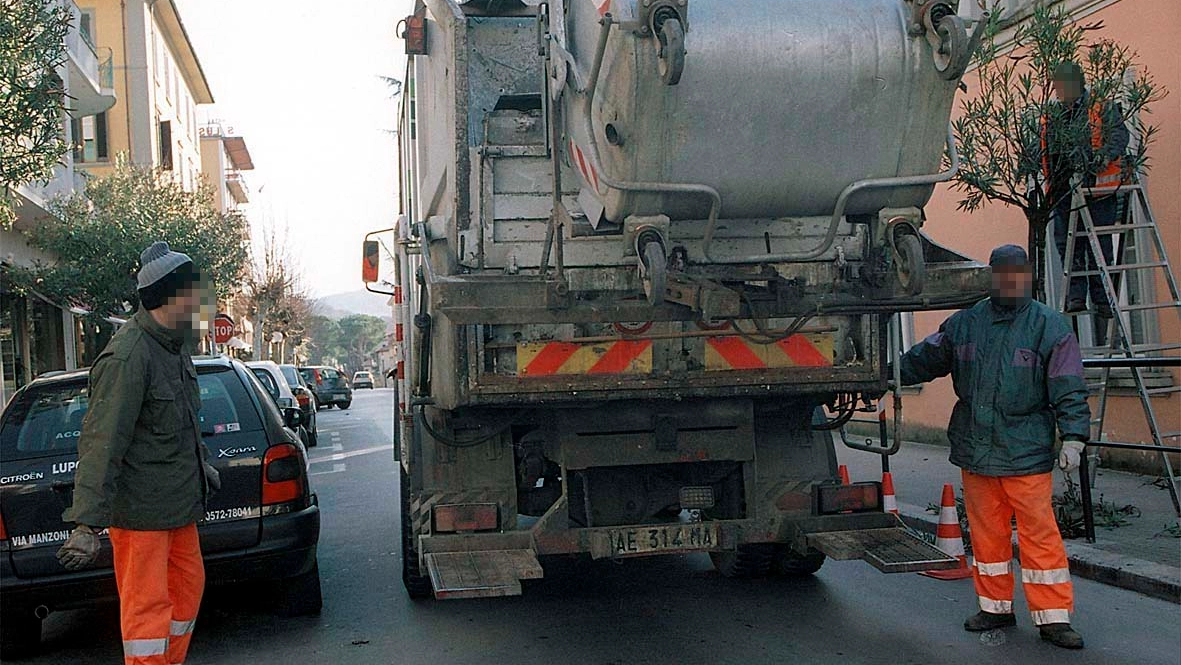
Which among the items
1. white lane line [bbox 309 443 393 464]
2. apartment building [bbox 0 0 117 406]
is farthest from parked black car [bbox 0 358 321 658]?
apartment building [bbox 0 0 117 406]

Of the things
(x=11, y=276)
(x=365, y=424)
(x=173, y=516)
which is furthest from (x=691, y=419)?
(x=365, y=424)

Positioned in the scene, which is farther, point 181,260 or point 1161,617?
point 1161,617

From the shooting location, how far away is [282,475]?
5.97 meters

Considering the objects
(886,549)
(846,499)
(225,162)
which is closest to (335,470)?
(846,499)

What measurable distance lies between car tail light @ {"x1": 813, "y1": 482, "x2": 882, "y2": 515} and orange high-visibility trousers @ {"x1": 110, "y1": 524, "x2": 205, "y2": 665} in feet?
9.73

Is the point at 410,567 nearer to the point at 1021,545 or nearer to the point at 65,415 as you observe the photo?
the point at 65,415

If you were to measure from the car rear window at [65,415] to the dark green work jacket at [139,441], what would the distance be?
1214mm

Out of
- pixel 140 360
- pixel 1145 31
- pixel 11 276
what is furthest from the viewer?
pixel 11 276

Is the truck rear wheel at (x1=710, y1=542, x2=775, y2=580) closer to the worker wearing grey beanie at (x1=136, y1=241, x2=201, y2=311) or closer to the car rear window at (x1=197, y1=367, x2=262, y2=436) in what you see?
the car rear window at (x1=197, y1=367, x2=262, y2=436)

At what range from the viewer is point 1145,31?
10.0 m

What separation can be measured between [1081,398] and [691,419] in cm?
179

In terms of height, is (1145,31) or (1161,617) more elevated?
(1145,31)

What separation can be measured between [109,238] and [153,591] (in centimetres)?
1744

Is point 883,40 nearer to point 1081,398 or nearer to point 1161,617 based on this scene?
point 1081,398
